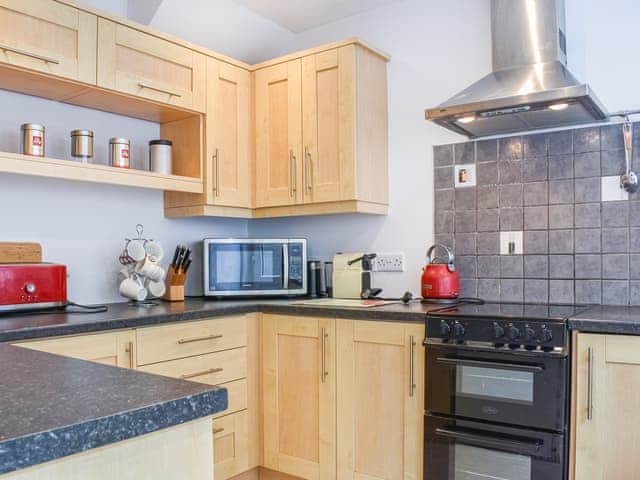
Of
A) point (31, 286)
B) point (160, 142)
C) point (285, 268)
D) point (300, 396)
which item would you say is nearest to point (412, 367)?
point (300, 396)

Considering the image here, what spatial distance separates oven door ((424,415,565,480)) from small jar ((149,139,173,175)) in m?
1.76

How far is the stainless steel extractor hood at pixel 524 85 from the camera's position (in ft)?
7.47

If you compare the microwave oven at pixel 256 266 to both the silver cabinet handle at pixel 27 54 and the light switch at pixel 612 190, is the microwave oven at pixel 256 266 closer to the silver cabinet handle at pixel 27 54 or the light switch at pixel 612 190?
the silver cabinet handle at pixel 27 54

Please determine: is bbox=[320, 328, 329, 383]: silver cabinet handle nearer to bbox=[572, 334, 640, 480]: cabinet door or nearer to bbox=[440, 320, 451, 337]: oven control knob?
bbox=[440, 320, 451, 337]: oven control knob

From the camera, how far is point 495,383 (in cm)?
213

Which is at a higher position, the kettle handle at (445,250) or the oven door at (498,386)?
the kettle handle at (445,250)

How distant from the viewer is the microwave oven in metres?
3.14

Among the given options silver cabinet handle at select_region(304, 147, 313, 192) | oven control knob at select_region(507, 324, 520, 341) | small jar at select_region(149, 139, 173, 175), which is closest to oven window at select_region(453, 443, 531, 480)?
oven control knob at select_region(507, 324, 520, 341)

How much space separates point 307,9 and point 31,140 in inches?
65.0

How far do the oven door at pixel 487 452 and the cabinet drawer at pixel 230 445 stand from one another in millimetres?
898

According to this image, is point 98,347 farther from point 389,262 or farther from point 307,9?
point 307,9

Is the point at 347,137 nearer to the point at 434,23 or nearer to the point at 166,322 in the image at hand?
the point at 434,23

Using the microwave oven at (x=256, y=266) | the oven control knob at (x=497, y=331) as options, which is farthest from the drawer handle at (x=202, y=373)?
the oven control knob at (x=497, y=331)

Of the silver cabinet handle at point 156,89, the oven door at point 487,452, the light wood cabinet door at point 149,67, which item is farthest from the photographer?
the silver cabinet handle at point 156,89
